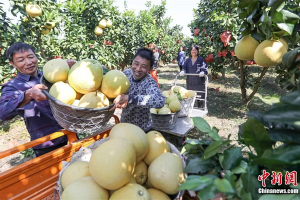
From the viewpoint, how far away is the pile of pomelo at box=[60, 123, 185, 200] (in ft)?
2.66

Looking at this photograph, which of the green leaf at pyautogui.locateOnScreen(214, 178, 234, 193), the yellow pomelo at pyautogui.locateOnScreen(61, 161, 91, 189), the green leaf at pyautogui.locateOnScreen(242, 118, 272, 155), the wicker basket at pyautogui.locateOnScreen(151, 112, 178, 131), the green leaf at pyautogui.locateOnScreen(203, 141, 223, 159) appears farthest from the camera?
the wicker basket at pyautogui.locateOnScreen(151, 112, 178, 131)

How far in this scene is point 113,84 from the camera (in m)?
1.35

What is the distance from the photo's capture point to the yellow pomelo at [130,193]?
0.79m

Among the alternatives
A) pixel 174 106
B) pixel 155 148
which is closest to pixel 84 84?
pixel 155 148

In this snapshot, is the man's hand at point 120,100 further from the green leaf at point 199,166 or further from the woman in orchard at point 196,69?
the woman in orchard at point 196,69

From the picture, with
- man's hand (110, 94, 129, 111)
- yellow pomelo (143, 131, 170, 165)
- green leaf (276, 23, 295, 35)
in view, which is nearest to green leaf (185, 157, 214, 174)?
yellow pomelo (143, 131, 170, 165)

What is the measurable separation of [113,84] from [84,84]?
0.20m

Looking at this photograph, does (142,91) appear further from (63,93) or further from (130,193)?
(130,193)

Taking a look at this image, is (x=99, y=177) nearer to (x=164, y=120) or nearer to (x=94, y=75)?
(x=94, y=75)

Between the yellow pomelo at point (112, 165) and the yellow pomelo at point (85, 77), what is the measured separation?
590mm

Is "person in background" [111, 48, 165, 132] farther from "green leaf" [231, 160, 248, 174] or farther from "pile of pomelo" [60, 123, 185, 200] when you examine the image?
"green leaf" [231, 160, 248, 174]

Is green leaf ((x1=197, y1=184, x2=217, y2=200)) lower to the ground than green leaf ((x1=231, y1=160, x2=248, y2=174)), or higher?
higher

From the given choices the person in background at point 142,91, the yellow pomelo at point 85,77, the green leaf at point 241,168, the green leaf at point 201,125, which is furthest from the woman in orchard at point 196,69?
the green leaf at point 241,168

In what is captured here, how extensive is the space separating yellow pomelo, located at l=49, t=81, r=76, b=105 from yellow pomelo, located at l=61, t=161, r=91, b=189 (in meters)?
0.48
